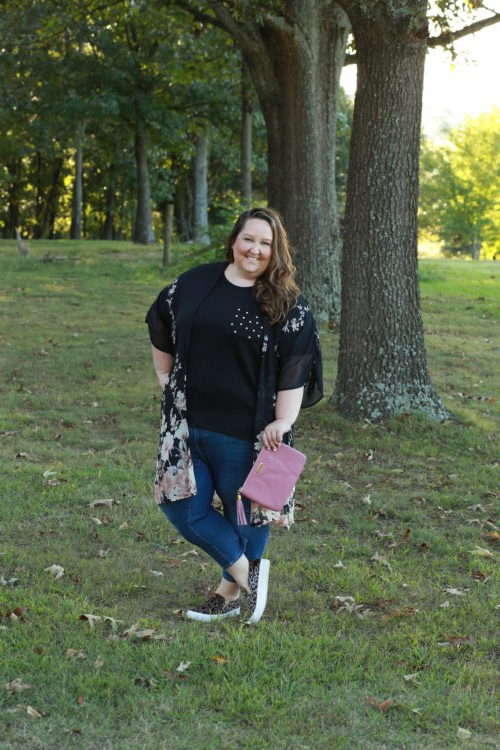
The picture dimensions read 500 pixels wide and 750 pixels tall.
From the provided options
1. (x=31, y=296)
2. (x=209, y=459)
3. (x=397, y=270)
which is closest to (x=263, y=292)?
(x=209, y=459)

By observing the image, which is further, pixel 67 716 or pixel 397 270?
pixel 397 270

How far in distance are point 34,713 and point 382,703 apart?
1.51 metres

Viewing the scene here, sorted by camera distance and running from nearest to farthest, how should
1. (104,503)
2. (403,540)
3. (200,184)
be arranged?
(403,540)
(104,503)
(200,184)

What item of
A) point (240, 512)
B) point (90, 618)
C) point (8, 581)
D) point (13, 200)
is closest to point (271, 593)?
point (240, 512)

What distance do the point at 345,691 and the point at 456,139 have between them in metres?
58.7

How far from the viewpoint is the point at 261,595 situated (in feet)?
16.1

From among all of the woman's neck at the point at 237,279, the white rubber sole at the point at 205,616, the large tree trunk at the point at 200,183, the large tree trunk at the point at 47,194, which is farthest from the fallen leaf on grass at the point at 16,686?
the large tree trunk at the point at 47,194

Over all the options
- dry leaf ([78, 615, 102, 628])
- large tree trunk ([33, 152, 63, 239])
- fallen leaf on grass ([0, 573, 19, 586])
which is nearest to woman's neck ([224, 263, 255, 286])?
dry leaf ([78, 615, 102, 628])

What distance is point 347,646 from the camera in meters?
4.59

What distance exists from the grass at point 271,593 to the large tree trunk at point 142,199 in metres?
19.9

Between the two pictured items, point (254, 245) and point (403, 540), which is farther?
point (403, 540)

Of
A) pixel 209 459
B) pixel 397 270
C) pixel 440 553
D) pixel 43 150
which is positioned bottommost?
pixel 440 553

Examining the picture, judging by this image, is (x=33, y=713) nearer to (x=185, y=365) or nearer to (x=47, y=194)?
(x=185, y=365)

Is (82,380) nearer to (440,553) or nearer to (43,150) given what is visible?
(440,553)
